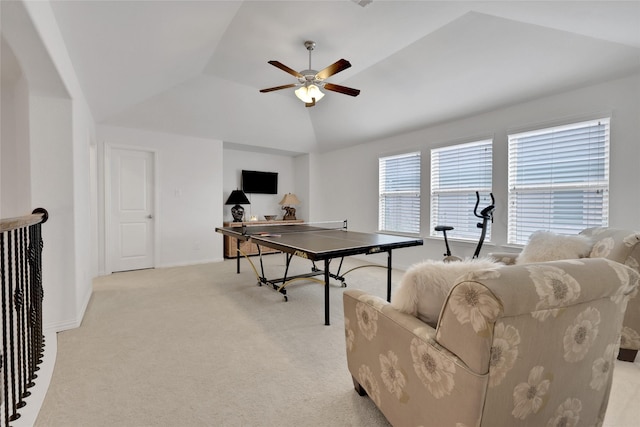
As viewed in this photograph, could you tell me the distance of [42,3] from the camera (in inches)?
73.3

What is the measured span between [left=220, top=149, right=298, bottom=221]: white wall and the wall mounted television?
14 cm

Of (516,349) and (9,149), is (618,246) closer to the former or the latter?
(516,349)

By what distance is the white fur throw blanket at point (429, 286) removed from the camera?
1173 mm

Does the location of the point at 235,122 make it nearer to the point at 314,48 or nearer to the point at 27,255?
the point at 314,48

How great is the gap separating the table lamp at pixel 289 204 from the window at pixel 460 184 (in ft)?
10.1

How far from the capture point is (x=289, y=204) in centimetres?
670

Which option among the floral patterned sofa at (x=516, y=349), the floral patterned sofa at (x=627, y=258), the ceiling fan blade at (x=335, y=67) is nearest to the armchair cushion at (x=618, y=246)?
the floral patterned sofa at (x=627, y=258)

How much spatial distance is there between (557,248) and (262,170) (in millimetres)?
5787

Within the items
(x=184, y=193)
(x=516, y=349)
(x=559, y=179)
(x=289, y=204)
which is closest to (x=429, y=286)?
(x=516, y=349)

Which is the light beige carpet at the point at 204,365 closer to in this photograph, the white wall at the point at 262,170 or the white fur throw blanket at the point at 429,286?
the white fur throw blanket at the point at 429,286

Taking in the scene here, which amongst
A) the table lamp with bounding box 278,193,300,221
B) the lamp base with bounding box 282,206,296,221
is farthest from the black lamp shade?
the lamp base with bounding box 282,206,296,221

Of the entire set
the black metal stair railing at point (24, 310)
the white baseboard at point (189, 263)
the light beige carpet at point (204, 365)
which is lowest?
the light beige carpet at point (204, 365)

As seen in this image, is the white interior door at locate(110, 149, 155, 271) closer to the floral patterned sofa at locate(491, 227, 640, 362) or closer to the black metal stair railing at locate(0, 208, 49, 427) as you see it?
the black metal stair railing at locate(0, 208, 49, 427)

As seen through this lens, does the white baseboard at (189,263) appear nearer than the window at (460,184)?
No
